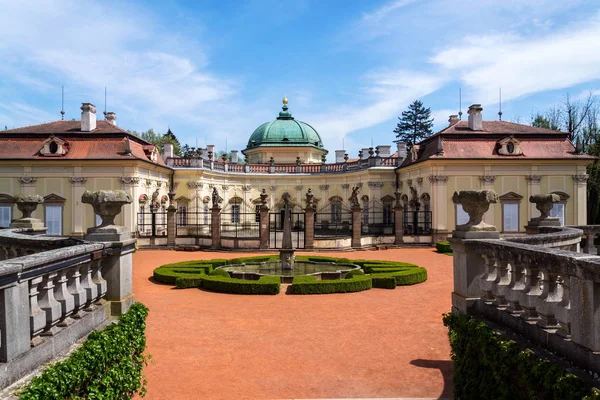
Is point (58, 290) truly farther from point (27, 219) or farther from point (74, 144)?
point (74, 144)

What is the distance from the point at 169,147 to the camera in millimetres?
39062

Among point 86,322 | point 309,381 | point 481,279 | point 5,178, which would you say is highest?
point 5,178

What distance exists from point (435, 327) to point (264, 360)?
13.9 ft

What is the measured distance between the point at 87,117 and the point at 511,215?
3060 cm

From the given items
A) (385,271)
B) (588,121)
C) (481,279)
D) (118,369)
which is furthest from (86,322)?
(588,121)

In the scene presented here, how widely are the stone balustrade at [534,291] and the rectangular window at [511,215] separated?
25814mm

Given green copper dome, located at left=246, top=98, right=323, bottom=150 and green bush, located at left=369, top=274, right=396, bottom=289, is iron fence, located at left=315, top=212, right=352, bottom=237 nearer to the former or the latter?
green copper dome, located at left=246, top=98, right=323, bottom=150

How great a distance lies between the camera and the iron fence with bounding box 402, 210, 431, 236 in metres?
30.7

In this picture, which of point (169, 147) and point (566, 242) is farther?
point (169, 147)

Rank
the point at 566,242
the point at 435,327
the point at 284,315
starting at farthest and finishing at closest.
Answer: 1. the point at 284,315
2. the point at 435,327
3. the point at 566,242

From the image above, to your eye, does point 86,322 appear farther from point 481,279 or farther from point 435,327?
→ point 435,327

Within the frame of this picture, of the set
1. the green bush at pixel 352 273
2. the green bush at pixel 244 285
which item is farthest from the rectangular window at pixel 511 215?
the green bush at pixel 244 285

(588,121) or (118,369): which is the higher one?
(588,121)

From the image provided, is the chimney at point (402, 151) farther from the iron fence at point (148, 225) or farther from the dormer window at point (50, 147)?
the dormer window at point (50, 147)
